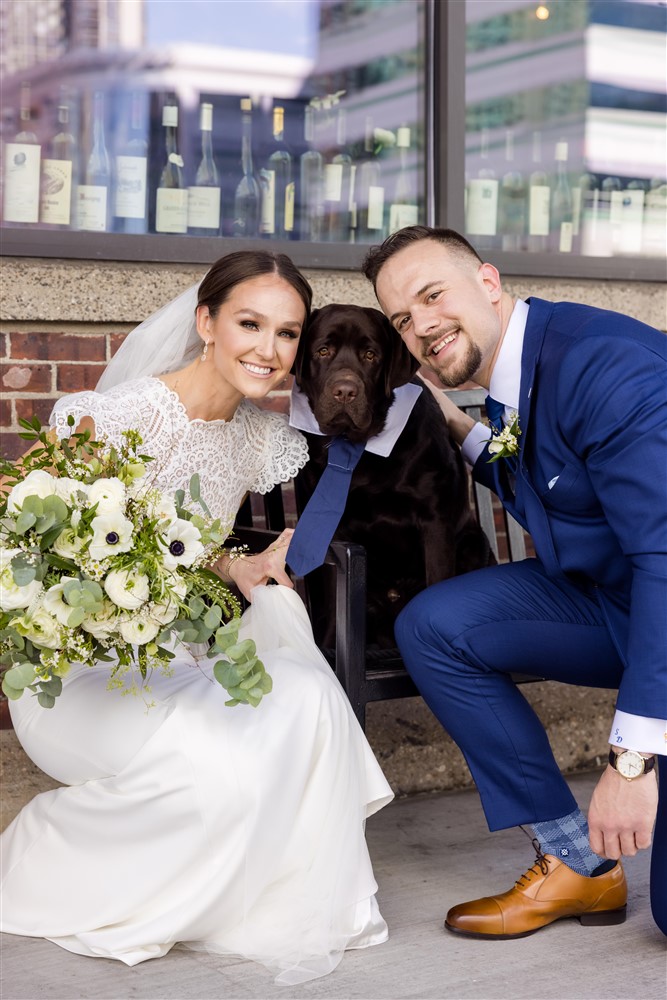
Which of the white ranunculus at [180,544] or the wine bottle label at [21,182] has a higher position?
the wine bottle label at [21,182]

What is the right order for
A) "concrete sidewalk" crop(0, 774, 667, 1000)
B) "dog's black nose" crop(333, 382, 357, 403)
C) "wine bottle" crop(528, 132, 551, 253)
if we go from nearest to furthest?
"concrete sidewalk" crop(0, 774, 667, 1000)
"dog's black nose" crop(333, 382, 357, 403)
"wine bottle" crop(528, 132, 551, 253)

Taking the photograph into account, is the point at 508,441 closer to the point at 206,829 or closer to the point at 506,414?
the point at 506,414

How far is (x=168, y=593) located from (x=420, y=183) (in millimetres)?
2210

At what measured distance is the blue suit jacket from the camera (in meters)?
2.18

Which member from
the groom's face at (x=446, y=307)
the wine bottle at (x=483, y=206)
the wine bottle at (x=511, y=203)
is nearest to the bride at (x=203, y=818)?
the groom's face at (x=446, y=307)

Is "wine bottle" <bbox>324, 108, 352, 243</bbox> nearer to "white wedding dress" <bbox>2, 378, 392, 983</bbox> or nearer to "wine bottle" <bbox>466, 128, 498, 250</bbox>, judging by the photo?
"wine bottle" <bbox>466, 128, 498, 250</bbox>

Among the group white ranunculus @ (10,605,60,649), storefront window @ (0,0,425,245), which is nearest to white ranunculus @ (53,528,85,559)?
white ranunculus @ (10,605,60,649)

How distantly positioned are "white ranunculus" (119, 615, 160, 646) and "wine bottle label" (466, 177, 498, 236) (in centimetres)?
223

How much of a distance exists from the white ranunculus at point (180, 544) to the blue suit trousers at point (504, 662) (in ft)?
1.99

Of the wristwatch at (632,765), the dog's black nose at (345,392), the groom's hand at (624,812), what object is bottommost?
the groom's hand at (624,812)

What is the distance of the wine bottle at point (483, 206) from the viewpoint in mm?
3951

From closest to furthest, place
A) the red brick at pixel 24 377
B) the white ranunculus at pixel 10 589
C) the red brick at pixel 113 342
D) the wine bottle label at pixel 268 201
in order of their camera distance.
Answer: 1. the white ranunculus at pixel 10 589
2. the red brick at pixel 24 377
3. the red brick at pixel 113 342
4. the wine bottle label at pixel 268 201

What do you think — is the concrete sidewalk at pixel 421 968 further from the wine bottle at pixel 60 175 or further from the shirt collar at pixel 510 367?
the wine bottle at pixel 60 175

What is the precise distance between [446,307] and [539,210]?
5.53 ft
